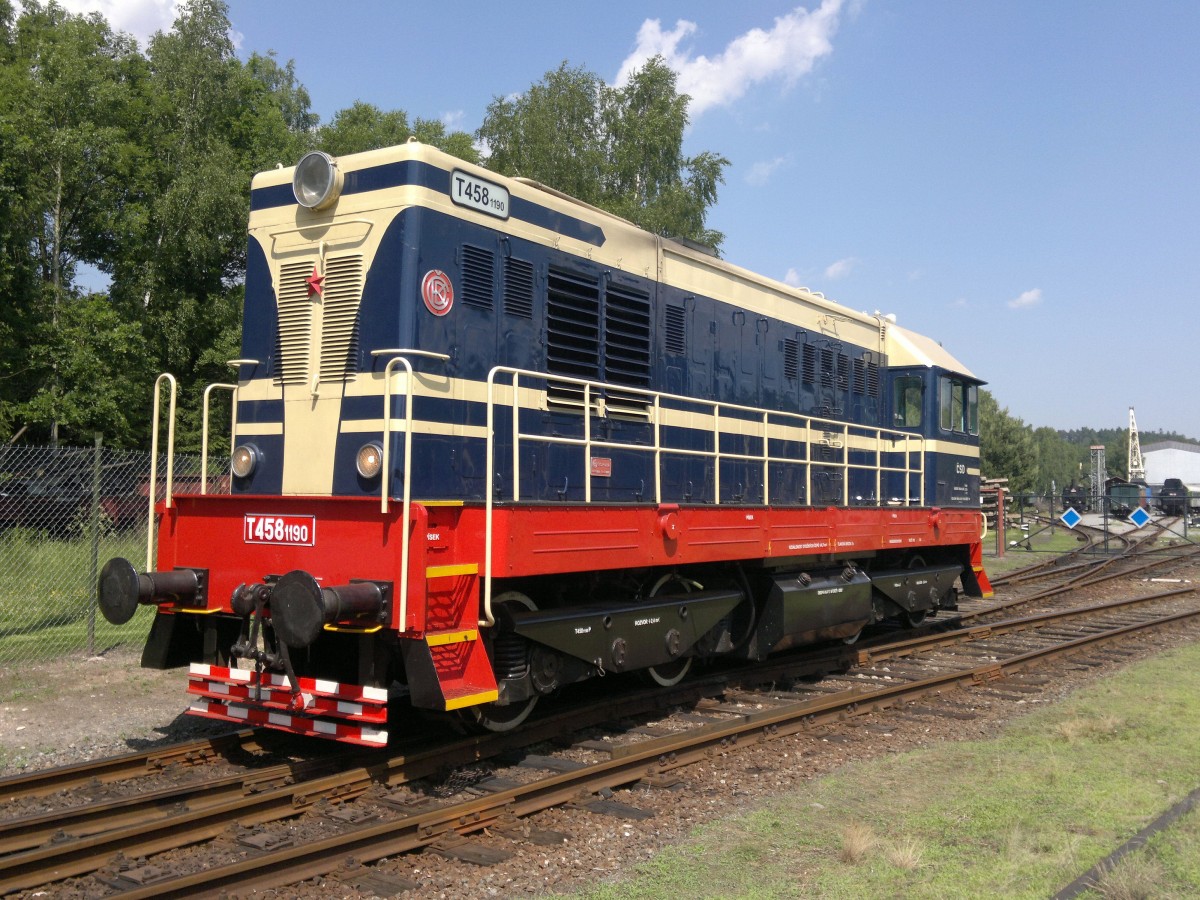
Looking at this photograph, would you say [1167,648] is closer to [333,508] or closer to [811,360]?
[811,360]

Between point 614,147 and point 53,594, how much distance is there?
85.2ft

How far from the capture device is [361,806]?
5.53 meters

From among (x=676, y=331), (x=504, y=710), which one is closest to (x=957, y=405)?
(x=676, y=331)

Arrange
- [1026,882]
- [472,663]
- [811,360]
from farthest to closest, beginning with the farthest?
[811,360]
[472,663]
[1026,882]

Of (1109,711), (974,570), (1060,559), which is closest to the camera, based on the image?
(1109,711)

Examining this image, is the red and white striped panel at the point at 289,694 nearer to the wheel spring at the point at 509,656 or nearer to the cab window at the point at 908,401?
the wheel spring at the point at 509,656

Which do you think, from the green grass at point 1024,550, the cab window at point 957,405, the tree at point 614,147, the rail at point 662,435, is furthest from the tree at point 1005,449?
the rail at point 662,435

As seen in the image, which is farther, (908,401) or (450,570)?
(908,401)

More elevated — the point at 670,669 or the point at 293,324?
the point at 293,324

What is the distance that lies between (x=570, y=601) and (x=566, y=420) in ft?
4.74

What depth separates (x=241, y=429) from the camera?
7.04 meters

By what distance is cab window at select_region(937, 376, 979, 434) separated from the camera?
12.7m

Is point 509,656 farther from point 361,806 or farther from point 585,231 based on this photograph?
point 585,231

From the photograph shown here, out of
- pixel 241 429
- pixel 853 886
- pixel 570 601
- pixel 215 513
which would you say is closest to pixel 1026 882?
pixel 853 886
